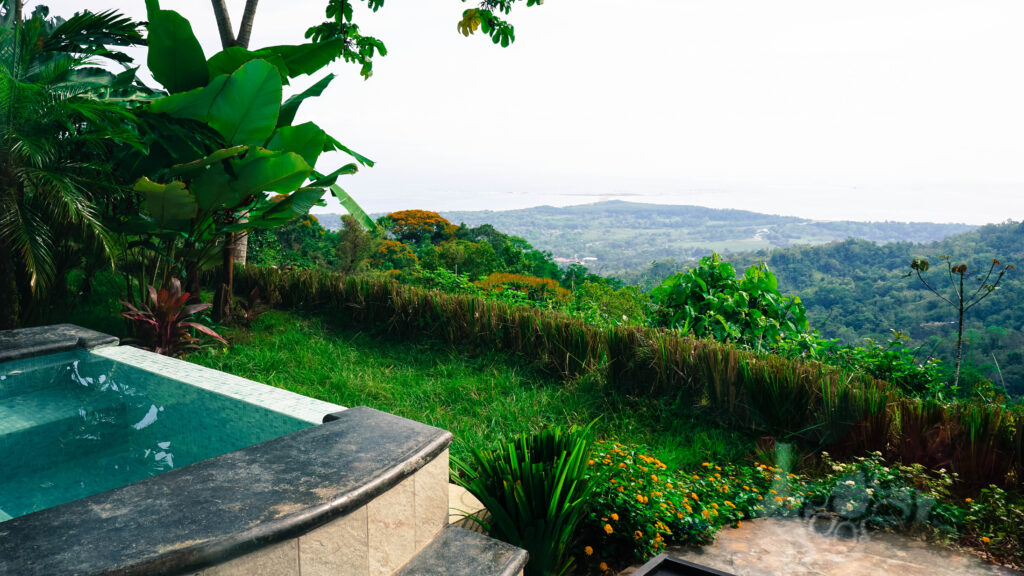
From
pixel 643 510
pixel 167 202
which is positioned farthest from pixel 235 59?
pixel 643 510

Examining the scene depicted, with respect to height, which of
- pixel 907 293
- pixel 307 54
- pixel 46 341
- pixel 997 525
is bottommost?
pixel 997 525

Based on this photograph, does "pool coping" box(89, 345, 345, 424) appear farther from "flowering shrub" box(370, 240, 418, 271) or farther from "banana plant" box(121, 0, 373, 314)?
"flowering shrub" box(370, 240, 418, 271)

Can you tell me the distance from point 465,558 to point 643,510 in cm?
76

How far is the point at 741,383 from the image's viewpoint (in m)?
3.64

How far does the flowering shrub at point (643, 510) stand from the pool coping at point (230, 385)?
1216mm

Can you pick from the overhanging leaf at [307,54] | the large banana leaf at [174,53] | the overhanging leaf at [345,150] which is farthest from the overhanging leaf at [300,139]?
the large banana leaf at [174,53]

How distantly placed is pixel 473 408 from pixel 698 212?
1062 inches

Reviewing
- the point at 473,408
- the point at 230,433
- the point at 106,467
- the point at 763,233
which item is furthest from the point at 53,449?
the point at 763,233

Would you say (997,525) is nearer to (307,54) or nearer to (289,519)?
(289,519)

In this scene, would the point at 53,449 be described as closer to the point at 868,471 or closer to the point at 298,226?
the point at 868,471

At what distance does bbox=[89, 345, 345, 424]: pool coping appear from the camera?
2.82 metres

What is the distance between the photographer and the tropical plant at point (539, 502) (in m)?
2.11

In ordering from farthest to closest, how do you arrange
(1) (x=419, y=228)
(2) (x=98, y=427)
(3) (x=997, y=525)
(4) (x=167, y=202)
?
1. (1) (x=419, y=228)
2. (4) (x=167, y=202)
3. (2) (x=98, y=427)
4. (3) (x=997, y=525)

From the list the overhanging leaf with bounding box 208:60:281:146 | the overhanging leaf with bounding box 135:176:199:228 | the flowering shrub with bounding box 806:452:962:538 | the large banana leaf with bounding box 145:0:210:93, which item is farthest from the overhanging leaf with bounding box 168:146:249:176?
the flowering shrub with bounding box 806:452:962:538
